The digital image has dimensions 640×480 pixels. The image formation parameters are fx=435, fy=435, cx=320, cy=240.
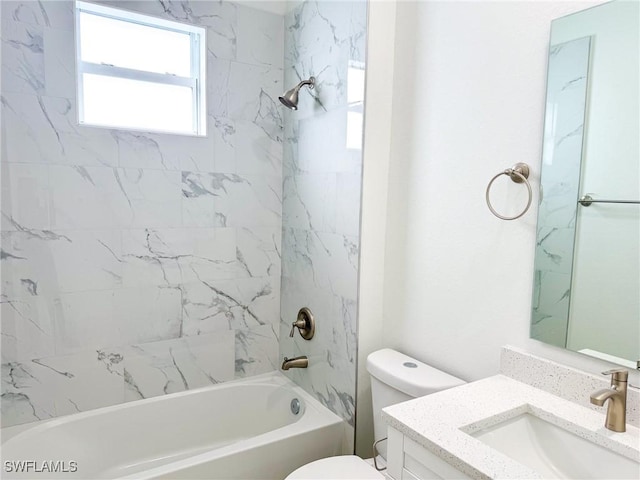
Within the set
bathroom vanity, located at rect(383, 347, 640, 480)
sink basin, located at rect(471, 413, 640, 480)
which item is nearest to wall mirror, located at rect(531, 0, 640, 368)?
bathroom vanity, located at rect(383, 347, 640, 480)

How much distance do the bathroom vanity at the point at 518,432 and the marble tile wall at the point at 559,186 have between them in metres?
0.16

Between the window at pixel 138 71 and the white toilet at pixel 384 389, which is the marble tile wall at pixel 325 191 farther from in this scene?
the window at pixel 138 71

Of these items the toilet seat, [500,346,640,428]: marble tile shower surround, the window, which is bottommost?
the toilet seat

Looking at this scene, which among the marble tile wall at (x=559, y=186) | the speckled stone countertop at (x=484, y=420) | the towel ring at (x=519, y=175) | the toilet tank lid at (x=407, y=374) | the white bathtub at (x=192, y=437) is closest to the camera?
the speckled stone countertop at (x=484, y=420)

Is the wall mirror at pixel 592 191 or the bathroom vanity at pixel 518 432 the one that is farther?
the wall mirror at pixel 592 191

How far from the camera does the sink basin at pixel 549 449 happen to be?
1.10 meters

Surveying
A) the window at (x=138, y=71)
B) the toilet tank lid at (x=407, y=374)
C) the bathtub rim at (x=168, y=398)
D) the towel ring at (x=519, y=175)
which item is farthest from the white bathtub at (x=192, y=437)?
the window at (x=138, y=71)

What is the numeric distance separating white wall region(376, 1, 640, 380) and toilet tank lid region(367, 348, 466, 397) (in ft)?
0.26

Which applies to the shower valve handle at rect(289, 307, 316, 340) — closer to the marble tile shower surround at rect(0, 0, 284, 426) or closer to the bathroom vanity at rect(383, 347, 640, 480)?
the marble tile shower surround at rect(0, 0, 284, 426)

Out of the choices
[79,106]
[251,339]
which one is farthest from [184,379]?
[79,106]

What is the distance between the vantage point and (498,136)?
1508mm

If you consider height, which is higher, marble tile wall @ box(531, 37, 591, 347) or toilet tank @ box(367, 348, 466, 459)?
marble tile wall @ box(531, 37, 591, 347)

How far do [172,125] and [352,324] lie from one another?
147 cm

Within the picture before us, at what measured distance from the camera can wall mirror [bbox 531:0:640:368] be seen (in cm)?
116
